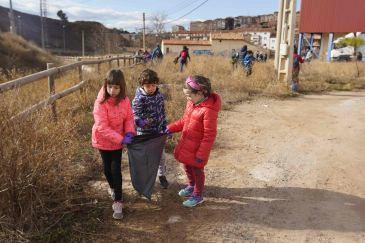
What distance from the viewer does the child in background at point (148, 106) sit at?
375 cm

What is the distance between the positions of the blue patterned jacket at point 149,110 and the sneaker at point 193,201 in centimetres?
81

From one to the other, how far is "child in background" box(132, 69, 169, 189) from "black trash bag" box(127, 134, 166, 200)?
0.28 metres

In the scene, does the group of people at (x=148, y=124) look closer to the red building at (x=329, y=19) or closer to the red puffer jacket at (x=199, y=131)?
the red puffer jacket at (x=199, y=131)

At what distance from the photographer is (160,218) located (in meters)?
3.56

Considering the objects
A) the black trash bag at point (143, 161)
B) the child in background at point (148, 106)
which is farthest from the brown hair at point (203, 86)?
the black trash bag at point (143, 161)

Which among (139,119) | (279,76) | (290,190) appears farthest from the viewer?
(279,76)

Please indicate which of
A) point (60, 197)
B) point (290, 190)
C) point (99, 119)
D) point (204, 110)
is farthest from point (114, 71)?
point (290, 190)

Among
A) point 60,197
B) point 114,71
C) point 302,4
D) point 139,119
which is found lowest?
point 60,197

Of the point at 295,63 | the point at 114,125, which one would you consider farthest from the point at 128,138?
the point at 295,63

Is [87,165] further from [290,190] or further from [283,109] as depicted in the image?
Result: [283,109]

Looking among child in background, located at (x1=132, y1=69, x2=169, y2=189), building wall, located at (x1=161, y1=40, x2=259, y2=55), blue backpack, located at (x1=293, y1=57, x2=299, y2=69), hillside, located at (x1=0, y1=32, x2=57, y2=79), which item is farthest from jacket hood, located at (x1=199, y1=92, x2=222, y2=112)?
building wall, located at (x1=161, y1=40, x2=259, y2=55)

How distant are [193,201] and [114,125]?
44.5 inches

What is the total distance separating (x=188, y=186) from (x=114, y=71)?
154 centimetres

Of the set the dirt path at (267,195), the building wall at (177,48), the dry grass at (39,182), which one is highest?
the building wall at (177,48)
